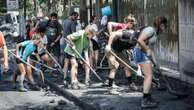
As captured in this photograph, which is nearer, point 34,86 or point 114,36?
point 114,36

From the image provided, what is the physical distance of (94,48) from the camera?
18969 millimetres

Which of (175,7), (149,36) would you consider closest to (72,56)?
(175,7)

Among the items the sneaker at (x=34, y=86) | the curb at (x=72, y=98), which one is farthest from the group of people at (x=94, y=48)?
the curb at (x=72, y=98)

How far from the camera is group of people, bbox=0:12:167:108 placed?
11180 mm

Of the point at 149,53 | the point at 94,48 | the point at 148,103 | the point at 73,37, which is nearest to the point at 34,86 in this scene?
the point at 73,37

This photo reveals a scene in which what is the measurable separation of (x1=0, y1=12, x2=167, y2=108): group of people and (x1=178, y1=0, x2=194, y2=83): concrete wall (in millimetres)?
1268

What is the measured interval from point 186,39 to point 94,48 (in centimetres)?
→ 447

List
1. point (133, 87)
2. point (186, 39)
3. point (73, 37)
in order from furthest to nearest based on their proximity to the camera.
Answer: point (186, 39) < point (73, 37) < point (133, 87)

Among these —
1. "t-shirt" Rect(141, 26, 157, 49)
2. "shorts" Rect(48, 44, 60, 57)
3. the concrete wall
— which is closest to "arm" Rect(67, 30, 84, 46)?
the concrete wall

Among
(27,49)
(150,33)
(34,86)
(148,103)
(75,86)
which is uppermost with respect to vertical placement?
(150,33)

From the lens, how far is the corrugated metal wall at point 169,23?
16031 millimetres

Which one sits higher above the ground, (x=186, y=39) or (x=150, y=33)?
(x=150, y=33)

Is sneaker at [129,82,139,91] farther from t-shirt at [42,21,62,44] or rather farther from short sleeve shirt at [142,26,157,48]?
t-shirt at [42,21,62,44]

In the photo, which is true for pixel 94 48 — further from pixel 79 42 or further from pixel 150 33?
pixel 150 33
